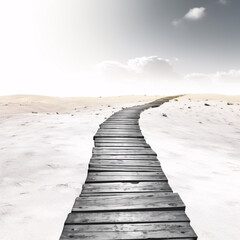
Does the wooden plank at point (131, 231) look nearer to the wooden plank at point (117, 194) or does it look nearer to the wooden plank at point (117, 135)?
the wooden plank at point (117, 194)

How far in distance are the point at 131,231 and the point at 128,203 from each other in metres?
0.69

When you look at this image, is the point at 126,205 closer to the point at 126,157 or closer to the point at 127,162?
the point at 127,162

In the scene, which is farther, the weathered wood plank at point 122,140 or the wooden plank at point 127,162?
the weathered wood plank at point 122,140

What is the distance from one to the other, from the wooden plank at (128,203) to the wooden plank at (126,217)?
0.08 m

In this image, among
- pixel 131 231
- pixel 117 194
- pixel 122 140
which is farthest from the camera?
pixel 122 140

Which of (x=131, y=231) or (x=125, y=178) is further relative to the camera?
(x=125, y=178)

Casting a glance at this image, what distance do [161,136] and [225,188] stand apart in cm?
521

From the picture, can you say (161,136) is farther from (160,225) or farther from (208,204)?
(160,225)

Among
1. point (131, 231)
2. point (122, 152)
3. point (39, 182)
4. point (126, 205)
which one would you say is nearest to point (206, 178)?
point (122, 152)

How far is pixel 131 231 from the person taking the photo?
2.91 m

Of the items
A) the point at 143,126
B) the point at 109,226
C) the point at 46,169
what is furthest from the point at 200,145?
the point at 109,226

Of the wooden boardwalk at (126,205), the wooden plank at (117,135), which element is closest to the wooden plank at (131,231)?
the wooden boardwalk at (126,205)

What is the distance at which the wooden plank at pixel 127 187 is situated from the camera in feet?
13.3

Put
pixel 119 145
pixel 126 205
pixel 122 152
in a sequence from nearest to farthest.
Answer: pixel 126 205, pixel 122 152, pixel 119 145
